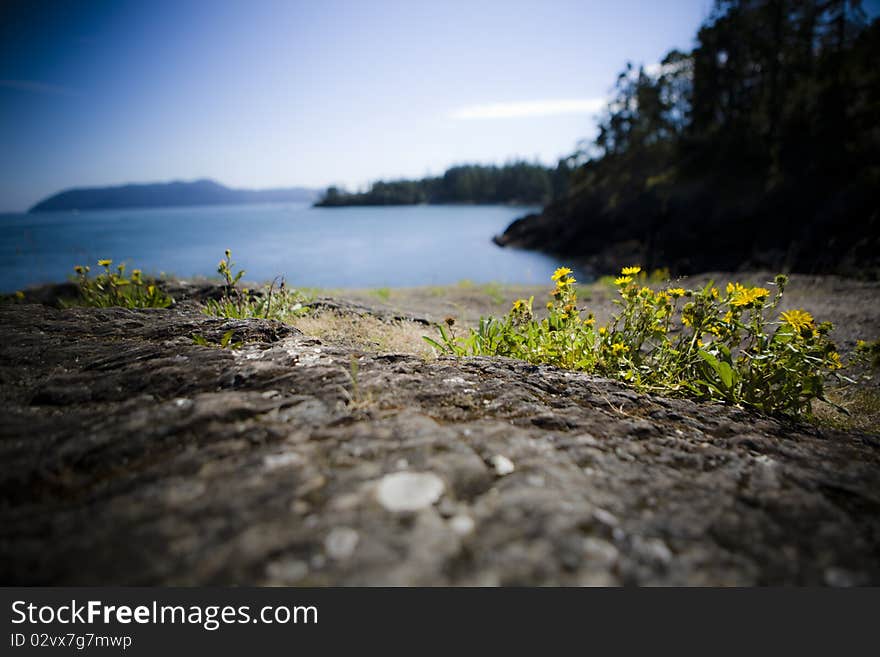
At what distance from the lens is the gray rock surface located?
96cm

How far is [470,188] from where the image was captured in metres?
119

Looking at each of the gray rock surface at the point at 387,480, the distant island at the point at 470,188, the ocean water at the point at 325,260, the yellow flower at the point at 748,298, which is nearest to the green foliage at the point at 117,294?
the gray rock surface at the point at 387,480

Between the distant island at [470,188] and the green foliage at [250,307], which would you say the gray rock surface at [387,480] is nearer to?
the green foliage at [250,307]

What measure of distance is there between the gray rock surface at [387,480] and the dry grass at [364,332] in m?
1.08

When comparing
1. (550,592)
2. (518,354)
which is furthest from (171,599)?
(518,354)

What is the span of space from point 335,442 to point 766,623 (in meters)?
1.27

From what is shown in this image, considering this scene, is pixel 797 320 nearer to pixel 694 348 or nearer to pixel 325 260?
pixel 694 348

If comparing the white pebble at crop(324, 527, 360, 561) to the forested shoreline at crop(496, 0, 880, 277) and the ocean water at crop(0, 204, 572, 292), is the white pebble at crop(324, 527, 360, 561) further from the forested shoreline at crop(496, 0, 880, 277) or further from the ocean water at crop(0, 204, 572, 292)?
the ocean water at crop(0, 204, 572, 292)

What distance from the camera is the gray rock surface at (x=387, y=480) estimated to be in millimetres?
964

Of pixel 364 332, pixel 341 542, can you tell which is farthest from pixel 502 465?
pixel 364 332

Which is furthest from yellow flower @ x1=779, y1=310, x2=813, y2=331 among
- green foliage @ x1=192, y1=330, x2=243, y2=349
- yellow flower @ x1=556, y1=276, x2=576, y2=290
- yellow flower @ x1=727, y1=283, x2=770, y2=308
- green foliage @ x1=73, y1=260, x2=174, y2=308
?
green foliage @ x1=73, y1=260, x2=174, y2=308

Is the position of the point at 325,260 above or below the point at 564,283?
below

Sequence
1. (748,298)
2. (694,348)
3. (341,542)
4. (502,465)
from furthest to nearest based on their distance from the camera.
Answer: (694,348), (748,298), (502,465), (341,542)

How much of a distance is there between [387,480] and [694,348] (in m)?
2.53
